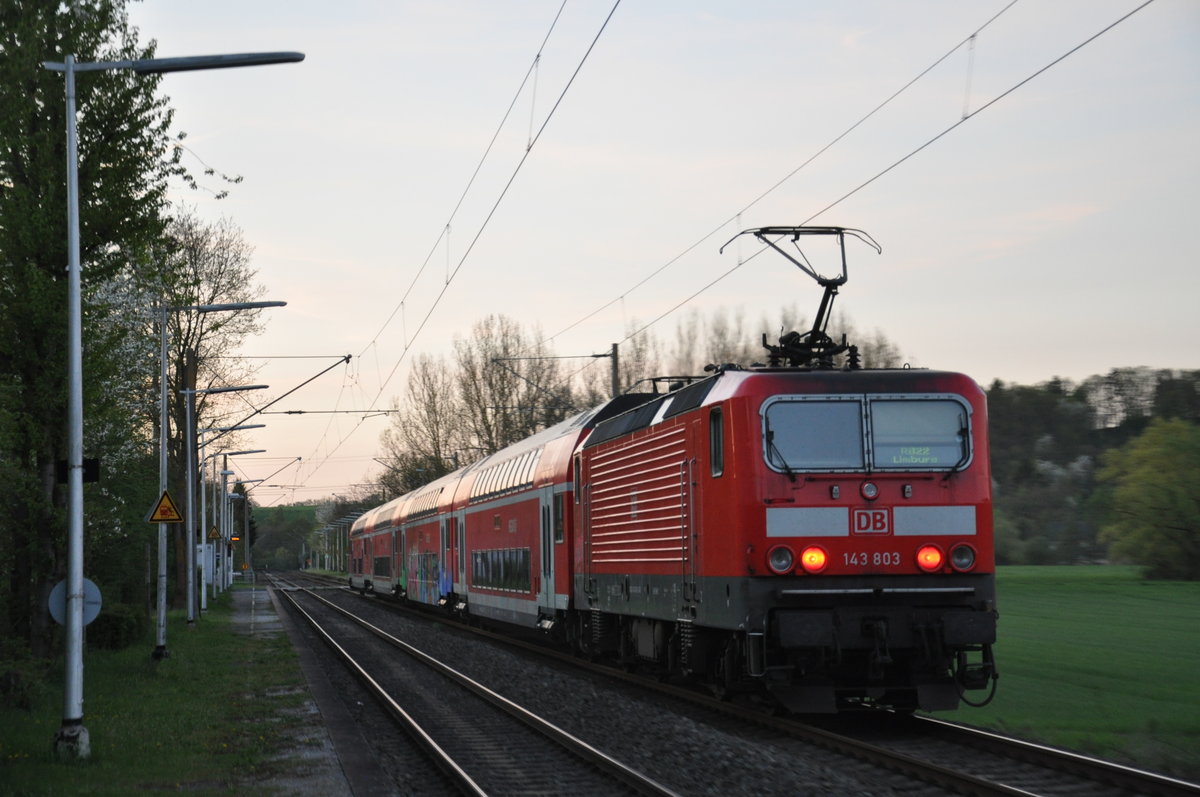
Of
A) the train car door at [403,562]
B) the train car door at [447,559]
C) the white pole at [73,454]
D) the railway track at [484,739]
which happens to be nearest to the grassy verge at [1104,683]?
the railway track at [484,739]

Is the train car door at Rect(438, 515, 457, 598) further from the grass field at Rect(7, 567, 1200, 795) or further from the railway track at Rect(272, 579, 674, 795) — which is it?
the railway track at Rect(272, 579, 674, 795)

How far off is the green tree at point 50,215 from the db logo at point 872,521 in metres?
11.2

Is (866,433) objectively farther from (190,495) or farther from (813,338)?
(190,495)

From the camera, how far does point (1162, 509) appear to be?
57750 mm

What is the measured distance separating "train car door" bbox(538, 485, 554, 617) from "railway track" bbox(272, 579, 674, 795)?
6.86 feet

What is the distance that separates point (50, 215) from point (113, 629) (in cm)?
1134

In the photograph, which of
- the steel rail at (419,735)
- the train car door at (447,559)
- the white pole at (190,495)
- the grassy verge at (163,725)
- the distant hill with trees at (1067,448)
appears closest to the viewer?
the steel rail at (419,735)

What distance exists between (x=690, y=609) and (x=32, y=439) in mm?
9701

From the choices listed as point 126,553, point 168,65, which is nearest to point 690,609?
point 168,65

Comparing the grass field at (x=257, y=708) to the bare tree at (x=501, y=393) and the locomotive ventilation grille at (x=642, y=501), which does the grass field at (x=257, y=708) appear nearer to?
the locomotive ventilation grille at (x=642, y=501)

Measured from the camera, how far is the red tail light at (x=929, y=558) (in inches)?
498

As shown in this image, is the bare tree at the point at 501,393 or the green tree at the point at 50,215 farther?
the bare tree at the point at 501,393

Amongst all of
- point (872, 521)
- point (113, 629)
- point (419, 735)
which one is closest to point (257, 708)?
point (419, 735)

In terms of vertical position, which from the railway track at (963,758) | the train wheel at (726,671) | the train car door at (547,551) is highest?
the train car door at (547,551)
